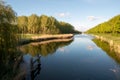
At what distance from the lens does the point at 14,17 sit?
974 inches

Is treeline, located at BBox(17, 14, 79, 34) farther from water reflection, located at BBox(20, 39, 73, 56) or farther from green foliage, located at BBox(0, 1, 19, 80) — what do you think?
green foliage, located at BBox(0, 1, 19, 80)

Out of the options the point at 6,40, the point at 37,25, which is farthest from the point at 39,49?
the point at 37,25

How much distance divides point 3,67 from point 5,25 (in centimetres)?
437

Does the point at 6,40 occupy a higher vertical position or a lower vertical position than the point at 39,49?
higher

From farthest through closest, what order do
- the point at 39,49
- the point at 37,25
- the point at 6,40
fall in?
the point at 37,25, the point at 39,49, the point at 6,40

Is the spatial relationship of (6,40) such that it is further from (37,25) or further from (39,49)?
(37,25)

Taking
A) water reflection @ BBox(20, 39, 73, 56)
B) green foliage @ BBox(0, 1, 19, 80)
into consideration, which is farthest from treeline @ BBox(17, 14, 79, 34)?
green foliage @ BBox(0, 1, 19, 80)

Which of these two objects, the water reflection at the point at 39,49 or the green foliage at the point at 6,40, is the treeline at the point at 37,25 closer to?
the water reflection at the point at 39,49

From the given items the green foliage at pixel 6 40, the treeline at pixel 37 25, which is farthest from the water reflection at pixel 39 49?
the treeline at pixel 37 25

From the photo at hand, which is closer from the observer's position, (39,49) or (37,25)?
(39,49)

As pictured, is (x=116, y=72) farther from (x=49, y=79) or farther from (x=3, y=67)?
(x=3, y=67)

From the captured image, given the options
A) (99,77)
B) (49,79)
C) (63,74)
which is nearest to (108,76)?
(99,77)

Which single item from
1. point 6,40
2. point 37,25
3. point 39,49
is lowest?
point 39,49

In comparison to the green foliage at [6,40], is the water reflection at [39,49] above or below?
below
